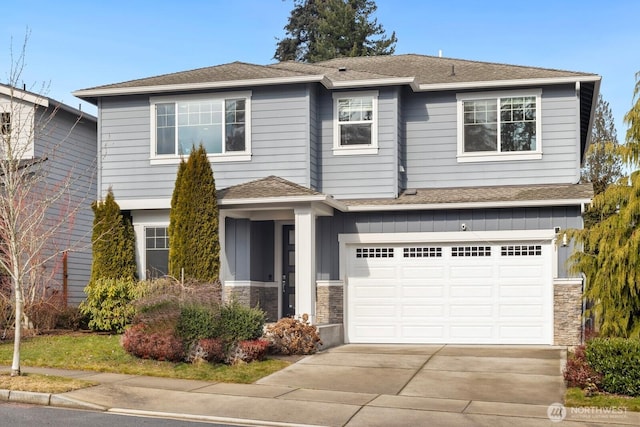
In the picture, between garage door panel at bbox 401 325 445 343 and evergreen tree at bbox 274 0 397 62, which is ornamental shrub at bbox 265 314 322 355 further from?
evergreen tree at bbox 274 0 397 62

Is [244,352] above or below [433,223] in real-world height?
below

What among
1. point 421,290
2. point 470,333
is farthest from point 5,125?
point 470,333

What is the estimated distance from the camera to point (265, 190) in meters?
17.8

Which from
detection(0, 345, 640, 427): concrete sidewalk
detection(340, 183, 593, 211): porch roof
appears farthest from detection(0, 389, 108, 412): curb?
detection(340, 183, 593, 211): porch roof

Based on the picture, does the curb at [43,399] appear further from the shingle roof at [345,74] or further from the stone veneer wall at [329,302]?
the shingle roof at [345,74]

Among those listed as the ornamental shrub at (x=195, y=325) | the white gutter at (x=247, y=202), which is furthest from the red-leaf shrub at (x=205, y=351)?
the white gutter at (x=247, y=202)

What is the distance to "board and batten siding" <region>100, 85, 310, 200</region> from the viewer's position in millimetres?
18812

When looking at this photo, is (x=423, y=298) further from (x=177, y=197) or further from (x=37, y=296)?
(x=37, y=296)

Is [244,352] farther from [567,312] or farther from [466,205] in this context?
[567,312]

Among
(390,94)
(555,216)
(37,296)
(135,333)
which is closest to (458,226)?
(555,216)

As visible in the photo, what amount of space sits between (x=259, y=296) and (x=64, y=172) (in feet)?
26.9

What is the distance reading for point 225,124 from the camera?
19172 mm

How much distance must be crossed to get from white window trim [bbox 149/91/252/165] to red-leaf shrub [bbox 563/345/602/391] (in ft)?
30.3

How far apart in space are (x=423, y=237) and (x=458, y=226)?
0.81 metres
